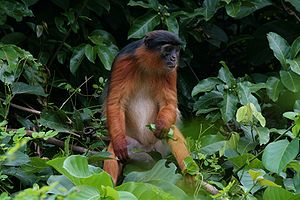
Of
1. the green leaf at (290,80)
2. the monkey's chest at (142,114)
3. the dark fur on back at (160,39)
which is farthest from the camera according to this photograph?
the monkey's chest at (142,114)

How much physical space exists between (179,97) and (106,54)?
4.80 ft

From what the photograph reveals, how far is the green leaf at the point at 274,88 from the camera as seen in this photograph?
8297 mm

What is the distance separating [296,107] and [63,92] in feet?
11.3

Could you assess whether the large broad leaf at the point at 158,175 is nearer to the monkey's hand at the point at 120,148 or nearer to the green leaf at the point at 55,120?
the monkey's hand at the point at 120,148

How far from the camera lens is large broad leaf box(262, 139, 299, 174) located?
6109mm

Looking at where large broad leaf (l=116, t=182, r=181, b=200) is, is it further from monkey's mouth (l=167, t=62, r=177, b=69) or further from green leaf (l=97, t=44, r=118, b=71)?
green leaf (l=97, t=44, r=118, b=71)

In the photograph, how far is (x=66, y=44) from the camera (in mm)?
9750

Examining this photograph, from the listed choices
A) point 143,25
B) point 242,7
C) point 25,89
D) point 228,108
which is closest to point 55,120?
point 25,89

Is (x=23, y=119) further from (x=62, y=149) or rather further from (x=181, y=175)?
(x=181, y=175)

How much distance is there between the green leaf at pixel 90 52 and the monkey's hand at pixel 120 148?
1475 millimetres

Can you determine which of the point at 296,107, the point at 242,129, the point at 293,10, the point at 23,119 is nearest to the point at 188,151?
the point at 242,129

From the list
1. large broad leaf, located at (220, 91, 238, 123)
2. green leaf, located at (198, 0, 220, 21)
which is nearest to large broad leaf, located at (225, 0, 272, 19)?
green leaf, located at (198, 0, 220, 21)

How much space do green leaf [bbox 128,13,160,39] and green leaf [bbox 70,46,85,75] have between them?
0.57 meters

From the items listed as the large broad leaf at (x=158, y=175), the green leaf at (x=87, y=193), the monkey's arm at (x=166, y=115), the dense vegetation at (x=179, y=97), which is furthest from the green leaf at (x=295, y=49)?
the green leaf at (x=87, y=193)
